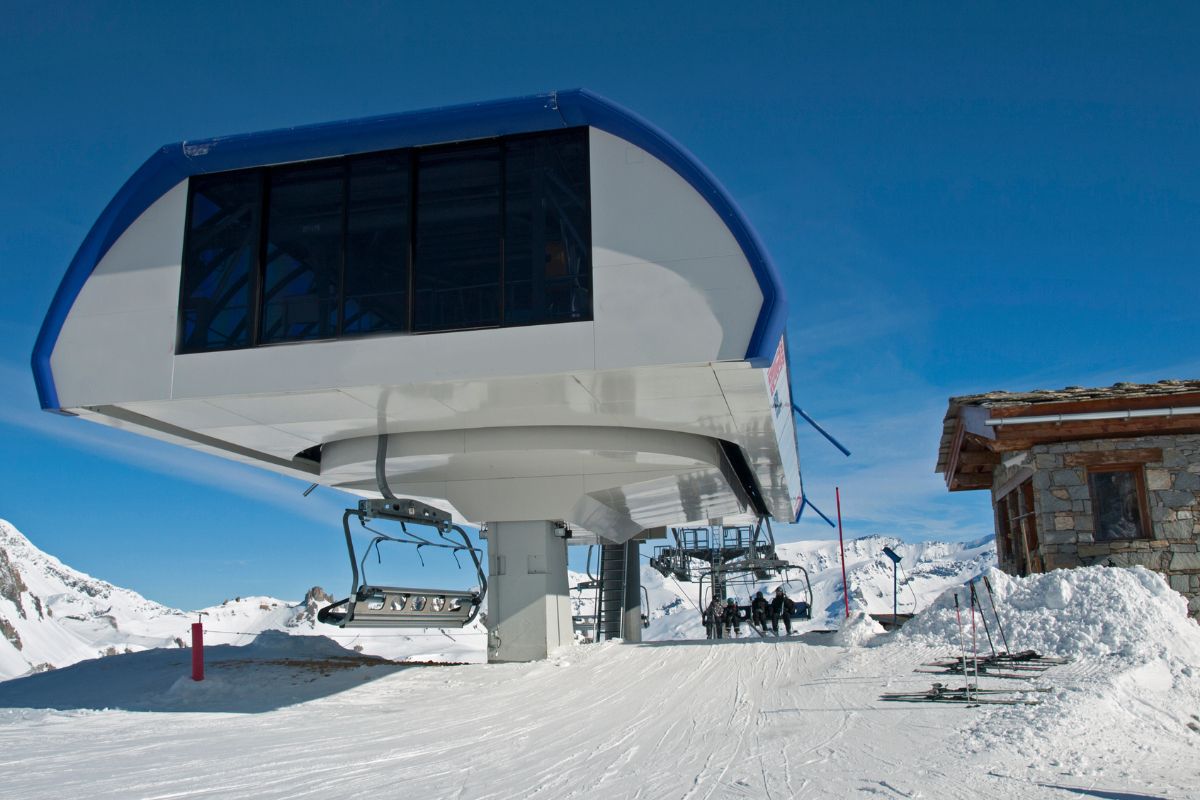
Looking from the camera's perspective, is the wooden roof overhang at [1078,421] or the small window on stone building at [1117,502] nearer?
the wooden roof overhang at [1078,421]

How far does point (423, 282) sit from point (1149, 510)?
11.5 metres

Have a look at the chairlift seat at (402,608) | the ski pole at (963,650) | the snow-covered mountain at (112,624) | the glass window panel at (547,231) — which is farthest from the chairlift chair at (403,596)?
the snow-covered mountain at (112,624)

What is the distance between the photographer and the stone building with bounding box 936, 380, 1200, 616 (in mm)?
14680

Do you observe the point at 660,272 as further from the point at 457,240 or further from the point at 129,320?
the point at 129,320

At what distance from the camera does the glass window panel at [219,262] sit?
41.1 feet

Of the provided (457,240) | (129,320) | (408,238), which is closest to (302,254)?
(408,238)

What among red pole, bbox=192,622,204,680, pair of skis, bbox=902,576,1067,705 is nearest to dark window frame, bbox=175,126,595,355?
red pole, bbox=192,622,204,680

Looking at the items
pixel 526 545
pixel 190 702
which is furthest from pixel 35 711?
pixel 526 545

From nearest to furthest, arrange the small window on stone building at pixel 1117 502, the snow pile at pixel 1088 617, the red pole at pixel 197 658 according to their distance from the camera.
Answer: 1. the snow pile at pixel 1088 617
2. the red pole at pixel 197 658
3. the small window on stone building at pixel 1117 502

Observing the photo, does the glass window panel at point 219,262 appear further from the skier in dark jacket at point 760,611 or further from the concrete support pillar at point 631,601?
the concrete support pillar at point 631,601

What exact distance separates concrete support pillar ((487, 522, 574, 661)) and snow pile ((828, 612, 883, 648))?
4.99 metres

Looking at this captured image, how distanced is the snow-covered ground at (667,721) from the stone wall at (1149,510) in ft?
4.90

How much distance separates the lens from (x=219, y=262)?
1273 centimetres

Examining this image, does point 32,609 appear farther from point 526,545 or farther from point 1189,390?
point 1189,390
